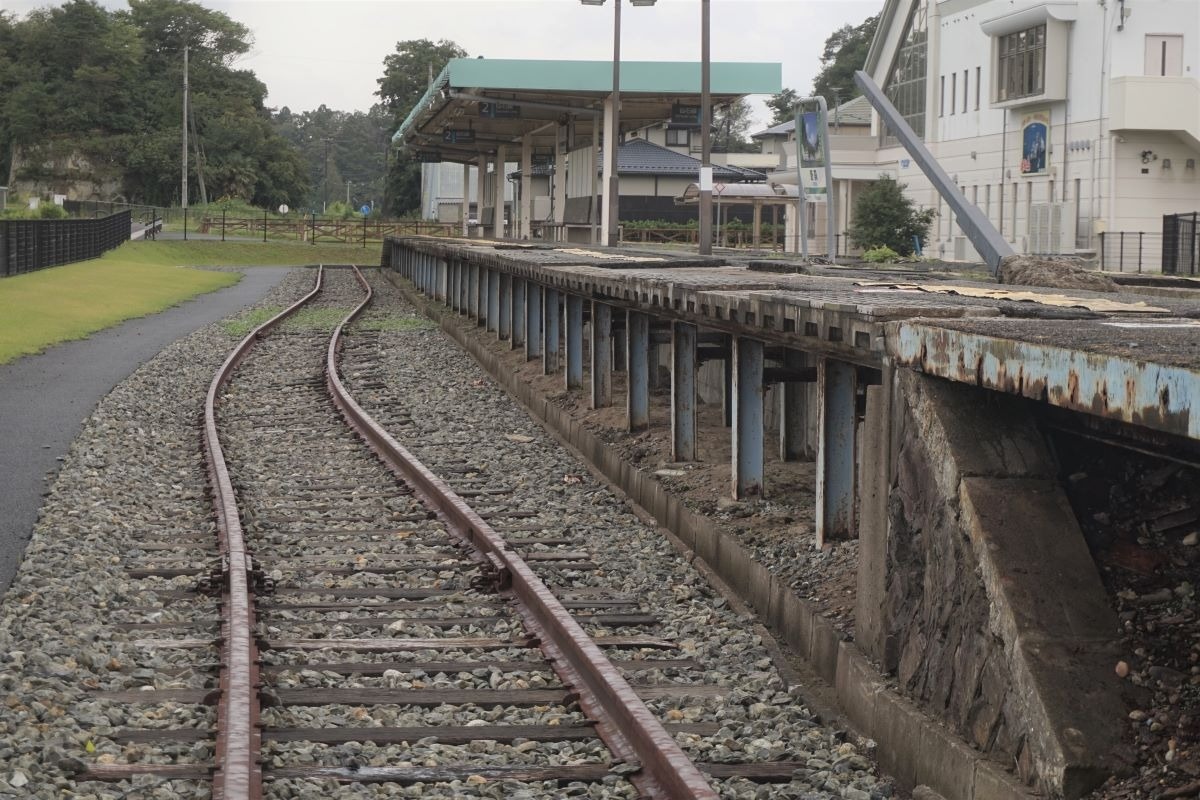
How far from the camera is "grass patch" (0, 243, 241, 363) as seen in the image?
87.9 feet

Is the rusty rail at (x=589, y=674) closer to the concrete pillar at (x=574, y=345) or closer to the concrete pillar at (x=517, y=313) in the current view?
the concrete pillar at (x=574, y=345)

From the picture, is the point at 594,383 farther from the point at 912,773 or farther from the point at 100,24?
the point at 100,24

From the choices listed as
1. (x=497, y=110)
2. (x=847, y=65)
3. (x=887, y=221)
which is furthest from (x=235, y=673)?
(x=847, y=65)

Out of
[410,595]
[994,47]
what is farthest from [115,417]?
[994,47]

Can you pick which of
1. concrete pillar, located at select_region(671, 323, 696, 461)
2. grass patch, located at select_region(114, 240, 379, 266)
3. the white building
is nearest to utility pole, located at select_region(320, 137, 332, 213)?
grass patch, located at select_region(114, 240, 379, 266)

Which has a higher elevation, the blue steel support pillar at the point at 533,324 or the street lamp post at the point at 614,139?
the street lamp post at the point at 614,139

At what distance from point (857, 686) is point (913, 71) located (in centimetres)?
5175

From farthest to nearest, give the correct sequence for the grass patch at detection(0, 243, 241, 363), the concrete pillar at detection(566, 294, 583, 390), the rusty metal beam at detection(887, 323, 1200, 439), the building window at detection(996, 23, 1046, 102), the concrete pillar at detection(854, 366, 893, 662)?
the building window at detection(996, 23, 1046, 102) < the grass patch at detection(0, 243, 241, 363) < the concrete pillar at detection(566, 294, 583, 390) < the concrete pillar at detection(854, 366, 893, 662) < the rusty metal beam at detection(887, 323, 1200, 439)

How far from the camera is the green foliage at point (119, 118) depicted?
358 ft

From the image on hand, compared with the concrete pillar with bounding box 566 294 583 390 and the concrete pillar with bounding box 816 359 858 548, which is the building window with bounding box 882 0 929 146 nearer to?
the concrete pillar with bounding box 566 294 583 390

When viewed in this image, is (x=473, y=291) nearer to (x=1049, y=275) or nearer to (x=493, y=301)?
(x=493, y=301)

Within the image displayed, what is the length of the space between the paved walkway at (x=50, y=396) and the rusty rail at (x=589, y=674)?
276 cm

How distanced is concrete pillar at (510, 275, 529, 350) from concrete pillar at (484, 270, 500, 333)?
6.72 ft

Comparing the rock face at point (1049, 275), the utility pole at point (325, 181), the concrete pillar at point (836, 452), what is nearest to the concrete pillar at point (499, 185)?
the rock face at point (1049, 275)
